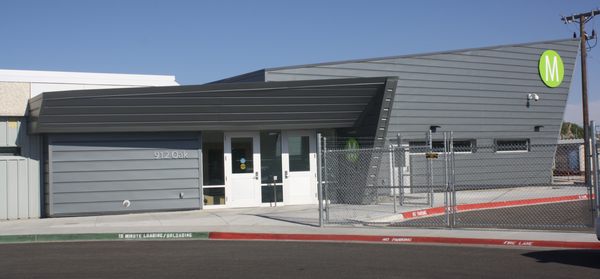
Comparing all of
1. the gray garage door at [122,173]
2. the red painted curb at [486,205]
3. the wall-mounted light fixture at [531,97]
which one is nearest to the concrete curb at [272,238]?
the red painted curb at [486,205]

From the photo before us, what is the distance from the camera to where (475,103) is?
80.0 feet

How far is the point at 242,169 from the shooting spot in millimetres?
19766

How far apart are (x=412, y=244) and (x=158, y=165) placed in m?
9.04

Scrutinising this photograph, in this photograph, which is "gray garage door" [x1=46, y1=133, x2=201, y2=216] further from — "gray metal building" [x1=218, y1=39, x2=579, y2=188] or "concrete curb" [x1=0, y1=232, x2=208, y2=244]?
"concrete curb" [x1=0, y1=232, x2=208, y2=244]

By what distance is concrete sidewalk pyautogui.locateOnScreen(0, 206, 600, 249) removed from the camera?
40.2ft

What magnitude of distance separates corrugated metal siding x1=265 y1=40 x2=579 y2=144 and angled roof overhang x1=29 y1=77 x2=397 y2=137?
93.3 inches

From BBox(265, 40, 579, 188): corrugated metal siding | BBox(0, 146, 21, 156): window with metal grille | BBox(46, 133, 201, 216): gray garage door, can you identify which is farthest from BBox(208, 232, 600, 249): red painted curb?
BBox(265, 40, 579, 188): corrugated metal siding

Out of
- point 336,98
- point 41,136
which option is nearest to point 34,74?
point 41,136

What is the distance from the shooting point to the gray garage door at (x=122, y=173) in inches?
717

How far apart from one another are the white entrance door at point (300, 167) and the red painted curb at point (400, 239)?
247 inches

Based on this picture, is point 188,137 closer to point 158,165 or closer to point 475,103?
point 158,165

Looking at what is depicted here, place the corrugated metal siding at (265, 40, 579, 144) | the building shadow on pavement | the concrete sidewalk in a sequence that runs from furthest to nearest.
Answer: the corrugated metal siding at (265, 40, 579, 144)
the concrete sidewalk
the building shadow on pavement

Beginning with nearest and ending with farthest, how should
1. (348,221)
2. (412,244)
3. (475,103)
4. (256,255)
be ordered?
(256,255)
(412,244)
(348,221)
(475,103)

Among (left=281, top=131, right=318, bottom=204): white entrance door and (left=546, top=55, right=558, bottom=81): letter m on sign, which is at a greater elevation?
(left=546, top=55, right=558, bottom=81): letter m on sign
